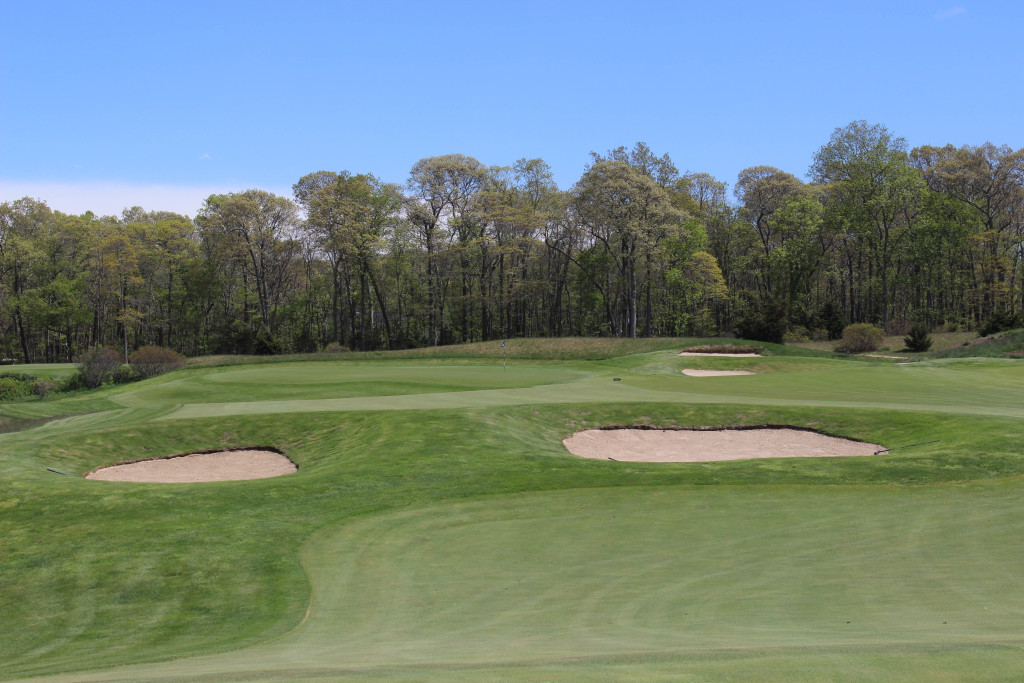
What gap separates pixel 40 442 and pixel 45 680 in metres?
14.4

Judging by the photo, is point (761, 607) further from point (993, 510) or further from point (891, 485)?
point (891, 485)

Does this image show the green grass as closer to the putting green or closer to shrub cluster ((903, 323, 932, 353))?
the putting green

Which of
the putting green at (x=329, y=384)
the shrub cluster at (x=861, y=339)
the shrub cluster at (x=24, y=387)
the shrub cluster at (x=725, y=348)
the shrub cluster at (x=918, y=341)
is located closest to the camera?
the putting green at (x=329, y=384)

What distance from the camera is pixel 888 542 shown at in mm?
8609

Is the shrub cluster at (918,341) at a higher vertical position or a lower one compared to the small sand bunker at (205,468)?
higher

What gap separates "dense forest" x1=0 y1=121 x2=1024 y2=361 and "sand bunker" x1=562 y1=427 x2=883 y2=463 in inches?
1320

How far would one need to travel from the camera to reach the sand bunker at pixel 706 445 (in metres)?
17.0

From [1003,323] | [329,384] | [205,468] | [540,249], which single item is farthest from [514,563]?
[540,249]

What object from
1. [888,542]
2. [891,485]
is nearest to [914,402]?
[891,485]

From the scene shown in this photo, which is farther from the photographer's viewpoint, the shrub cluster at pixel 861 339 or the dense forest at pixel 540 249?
the dense forest at pixel 540 249

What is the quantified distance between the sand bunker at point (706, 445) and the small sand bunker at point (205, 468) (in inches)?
302

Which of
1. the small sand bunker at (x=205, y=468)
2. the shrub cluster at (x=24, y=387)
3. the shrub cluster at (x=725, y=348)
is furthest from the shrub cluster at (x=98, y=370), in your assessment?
the shrub cluster at (x=725, y=348)

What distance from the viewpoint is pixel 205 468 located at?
1716 cm

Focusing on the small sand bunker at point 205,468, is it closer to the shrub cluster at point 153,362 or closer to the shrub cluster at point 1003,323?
the shrub cluster at point 153,362
